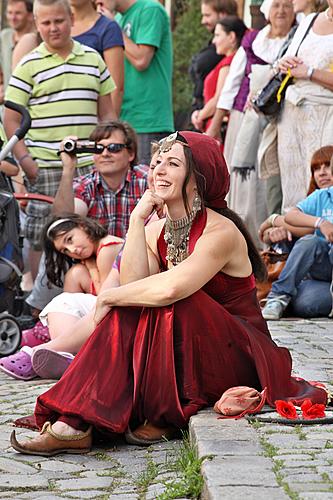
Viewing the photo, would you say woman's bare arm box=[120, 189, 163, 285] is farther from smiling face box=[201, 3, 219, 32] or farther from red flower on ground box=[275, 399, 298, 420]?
smiling face box=[201, 3, 219, 32]

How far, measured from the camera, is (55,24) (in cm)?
896

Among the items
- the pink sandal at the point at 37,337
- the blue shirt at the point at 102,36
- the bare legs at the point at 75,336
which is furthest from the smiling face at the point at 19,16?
the bare legs at the point at 75,336

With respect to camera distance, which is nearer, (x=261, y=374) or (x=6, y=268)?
(x=261, y=374)

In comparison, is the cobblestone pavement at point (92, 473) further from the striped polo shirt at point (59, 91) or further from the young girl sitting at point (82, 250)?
the striped polo shirt at point (59, 91)

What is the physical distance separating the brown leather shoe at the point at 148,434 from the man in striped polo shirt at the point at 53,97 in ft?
13.5

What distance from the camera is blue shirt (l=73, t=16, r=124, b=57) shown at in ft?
31.8

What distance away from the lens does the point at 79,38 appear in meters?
9.80

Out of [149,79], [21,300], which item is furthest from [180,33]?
[21,300]

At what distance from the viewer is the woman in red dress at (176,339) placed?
4918 mm

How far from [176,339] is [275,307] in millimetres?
3503

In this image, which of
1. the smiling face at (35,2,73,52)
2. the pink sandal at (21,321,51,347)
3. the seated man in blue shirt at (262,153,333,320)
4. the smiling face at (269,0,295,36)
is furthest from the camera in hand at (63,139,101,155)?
the smiling face at (269,0,295,36)

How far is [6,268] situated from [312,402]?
3.10 meters

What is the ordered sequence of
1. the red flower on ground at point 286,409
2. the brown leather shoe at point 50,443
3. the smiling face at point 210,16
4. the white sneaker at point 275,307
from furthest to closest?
the smiling face at point 210,16
the white sneaker at point 275,307
the brown leather shoe at point 50,443
the red flower on ground at point 286,409

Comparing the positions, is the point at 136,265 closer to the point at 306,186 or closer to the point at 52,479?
the point at 52,479
